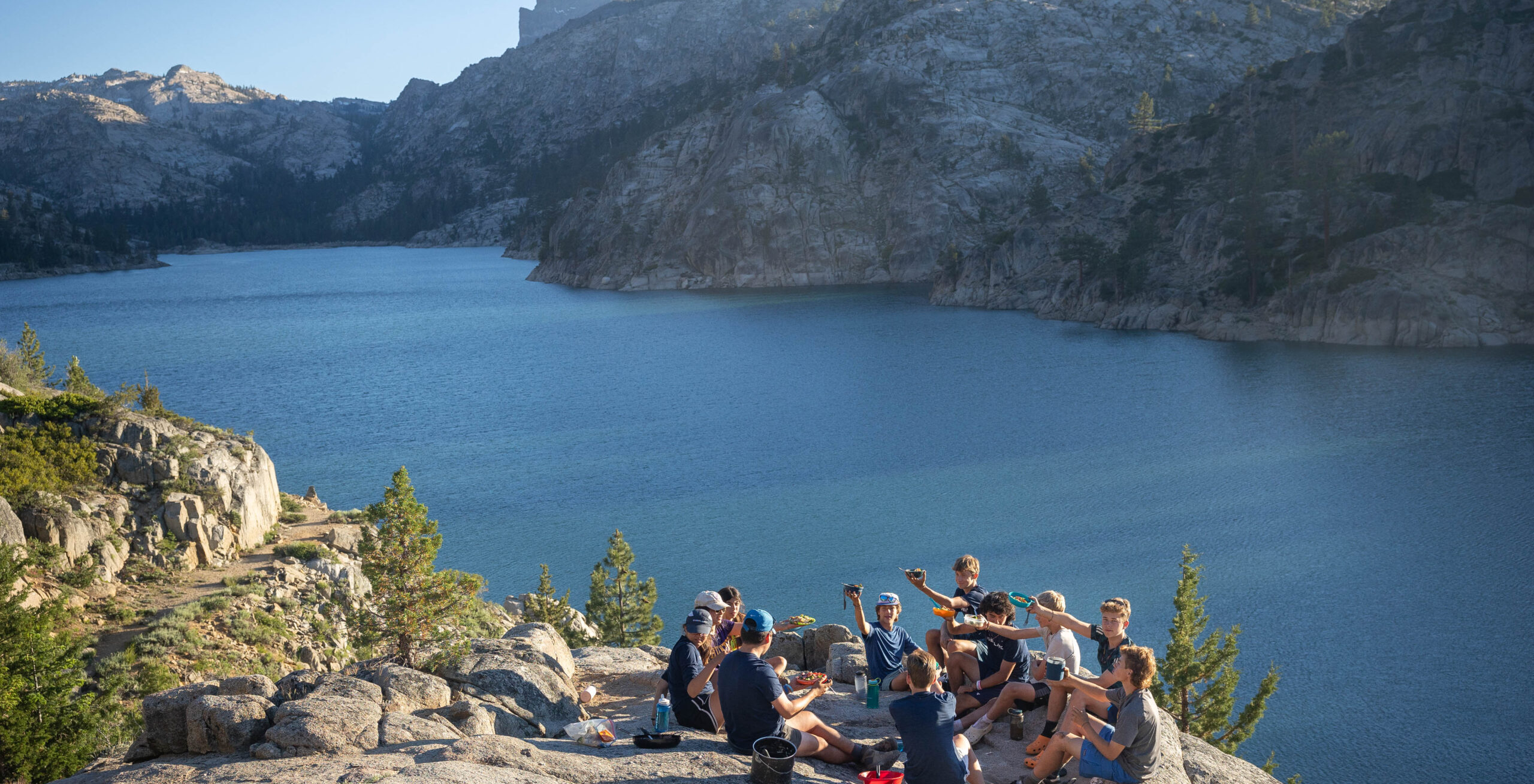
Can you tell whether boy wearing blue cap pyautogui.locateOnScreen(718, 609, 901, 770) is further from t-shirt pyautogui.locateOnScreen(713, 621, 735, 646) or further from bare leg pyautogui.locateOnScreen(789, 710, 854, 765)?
t-shirt pyautogui.locateOnScreen(713, 621, 735, 646)

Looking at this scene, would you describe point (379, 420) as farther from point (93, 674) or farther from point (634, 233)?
point (634, 233)

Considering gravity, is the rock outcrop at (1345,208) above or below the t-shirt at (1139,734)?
above

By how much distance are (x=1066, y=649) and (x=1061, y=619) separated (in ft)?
1.75

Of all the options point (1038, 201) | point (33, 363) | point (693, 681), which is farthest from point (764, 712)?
point (1038, 201)

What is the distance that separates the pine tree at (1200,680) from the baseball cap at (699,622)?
560 inches

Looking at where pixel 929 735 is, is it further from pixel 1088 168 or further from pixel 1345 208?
pixel 1088 168

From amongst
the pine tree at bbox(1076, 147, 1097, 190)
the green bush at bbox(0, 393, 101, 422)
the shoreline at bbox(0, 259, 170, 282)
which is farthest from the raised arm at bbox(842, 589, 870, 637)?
the shoreline at bbox(0, 259, 170, 282)

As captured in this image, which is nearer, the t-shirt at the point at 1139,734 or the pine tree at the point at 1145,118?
the t-shirt at the point at 1139,734

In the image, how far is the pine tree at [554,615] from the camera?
92.2 ft

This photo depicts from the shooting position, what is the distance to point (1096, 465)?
5131 cm

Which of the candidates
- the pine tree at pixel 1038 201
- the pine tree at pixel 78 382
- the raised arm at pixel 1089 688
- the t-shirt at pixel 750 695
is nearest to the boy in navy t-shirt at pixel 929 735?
the t-shirt at pixel 750 695

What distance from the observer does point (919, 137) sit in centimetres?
14888

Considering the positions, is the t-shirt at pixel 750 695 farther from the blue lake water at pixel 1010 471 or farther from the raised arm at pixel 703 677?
the blue lake water at pixel 1010 471

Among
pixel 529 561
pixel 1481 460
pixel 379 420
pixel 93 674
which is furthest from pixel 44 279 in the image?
pixel 1481 460
